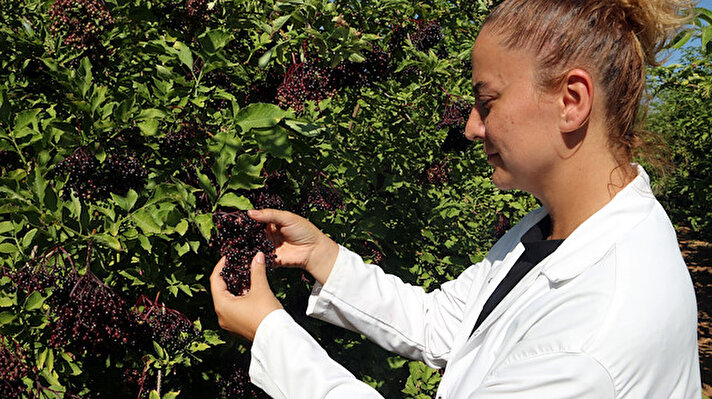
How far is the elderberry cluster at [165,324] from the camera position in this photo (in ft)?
5.67

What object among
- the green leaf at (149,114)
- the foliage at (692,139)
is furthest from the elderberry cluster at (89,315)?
the foliage at (692,139)

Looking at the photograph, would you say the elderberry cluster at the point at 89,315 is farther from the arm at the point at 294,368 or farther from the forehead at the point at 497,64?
the forehead at the point at 497,64

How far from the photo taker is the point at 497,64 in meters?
1.42

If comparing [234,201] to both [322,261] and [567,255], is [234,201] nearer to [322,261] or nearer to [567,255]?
[322,261]

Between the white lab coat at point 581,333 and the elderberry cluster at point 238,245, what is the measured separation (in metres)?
0.16

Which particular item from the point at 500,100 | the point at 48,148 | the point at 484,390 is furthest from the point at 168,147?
the point at 484,390

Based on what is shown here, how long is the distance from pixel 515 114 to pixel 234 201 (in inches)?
32.6

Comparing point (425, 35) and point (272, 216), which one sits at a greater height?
point (425, 35)

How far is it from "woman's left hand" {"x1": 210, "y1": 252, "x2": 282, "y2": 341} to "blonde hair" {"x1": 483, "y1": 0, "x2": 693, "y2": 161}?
932 mm

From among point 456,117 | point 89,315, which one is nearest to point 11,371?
point 89,315

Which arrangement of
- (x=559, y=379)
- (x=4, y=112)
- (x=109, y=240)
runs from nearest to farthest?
(x=559, y=379) < (x=109, y=240) < (x=4, y=112)

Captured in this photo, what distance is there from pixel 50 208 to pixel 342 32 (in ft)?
3.57

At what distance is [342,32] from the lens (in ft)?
6.27

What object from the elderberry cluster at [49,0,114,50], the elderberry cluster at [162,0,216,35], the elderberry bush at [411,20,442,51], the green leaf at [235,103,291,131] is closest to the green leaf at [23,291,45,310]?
the green leaf at [235,103,291,131]
